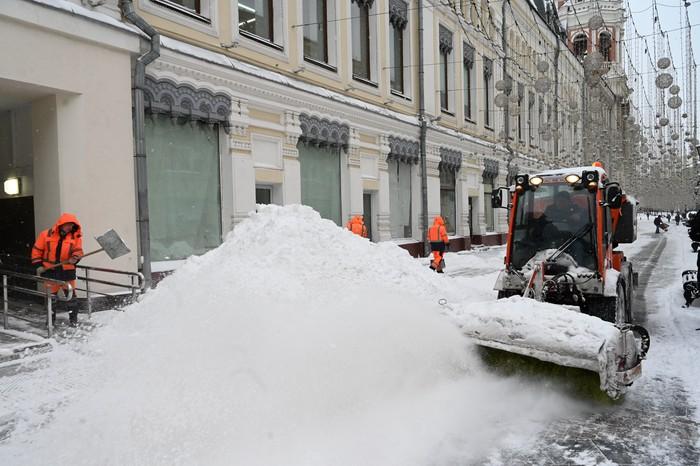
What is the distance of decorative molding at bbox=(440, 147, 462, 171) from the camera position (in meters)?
22.2

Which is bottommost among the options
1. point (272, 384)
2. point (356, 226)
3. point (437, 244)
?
point (272, 384)

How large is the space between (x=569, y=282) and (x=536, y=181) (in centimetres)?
151

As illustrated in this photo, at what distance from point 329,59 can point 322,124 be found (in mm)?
2290

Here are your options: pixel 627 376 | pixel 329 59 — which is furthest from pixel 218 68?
pixel 627 376

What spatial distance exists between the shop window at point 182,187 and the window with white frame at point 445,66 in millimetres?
13104

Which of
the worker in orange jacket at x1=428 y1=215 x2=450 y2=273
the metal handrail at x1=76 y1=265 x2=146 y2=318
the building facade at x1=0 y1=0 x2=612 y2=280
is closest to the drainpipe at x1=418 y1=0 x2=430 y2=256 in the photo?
the building facade at x1=0 y1=0 x2=612 y2=280

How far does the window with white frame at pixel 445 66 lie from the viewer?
73.6 feet

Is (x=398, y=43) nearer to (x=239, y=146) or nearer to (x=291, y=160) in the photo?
(x=291, y=160)

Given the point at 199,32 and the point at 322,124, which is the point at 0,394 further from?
the point at 322,124

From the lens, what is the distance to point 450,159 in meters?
22.9

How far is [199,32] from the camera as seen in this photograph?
11.6m

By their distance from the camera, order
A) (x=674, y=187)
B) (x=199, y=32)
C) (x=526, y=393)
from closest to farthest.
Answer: (x=526, y=393), (x=199, y=32), (x=674, y=187)

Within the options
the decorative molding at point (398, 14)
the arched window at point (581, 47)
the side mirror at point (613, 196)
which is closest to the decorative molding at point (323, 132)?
the decorative molding at point (398, 14)

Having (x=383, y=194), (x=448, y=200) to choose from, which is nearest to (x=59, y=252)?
(x=383, y=194)
